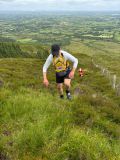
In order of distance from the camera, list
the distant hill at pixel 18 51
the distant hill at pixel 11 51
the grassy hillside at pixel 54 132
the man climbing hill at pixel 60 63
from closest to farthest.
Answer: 1. the grassy hillside at pixel 54 132
2. the man climbing hill at pixel 60 63
3. the distant hill at pixel 18 51
4. the distant hill at pixel 11 51

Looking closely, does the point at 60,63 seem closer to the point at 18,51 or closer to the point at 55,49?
the point at 55,49

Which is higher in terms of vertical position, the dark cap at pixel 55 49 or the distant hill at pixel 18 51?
the dark cap at pixel 55 49

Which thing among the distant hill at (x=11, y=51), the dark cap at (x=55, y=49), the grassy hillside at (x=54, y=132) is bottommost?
the distant hill at (x=11, y=51)

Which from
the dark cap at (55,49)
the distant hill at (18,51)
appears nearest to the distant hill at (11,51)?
the distant hill at (18,51)

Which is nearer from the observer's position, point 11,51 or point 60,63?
point 60,63

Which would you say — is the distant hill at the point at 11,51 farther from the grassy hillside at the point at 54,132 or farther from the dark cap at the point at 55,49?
the grassy hillside at the point at 54,132

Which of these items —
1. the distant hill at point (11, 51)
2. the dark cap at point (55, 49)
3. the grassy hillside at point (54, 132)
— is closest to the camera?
the grassy hillside at point (54, 132)

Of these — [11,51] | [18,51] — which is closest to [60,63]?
[18,51]

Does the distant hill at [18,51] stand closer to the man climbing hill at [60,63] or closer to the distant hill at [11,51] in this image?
the distant hill at [11,51]

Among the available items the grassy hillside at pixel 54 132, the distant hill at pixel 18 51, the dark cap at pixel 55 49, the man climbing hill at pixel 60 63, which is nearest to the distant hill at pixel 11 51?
the distant hill at pixel 18 51

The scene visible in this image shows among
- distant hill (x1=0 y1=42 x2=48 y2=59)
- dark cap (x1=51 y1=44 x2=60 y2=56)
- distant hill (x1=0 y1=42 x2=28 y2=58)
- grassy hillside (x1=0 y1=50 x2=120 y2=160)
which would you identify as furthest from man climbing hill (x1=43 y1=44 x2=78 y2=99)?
distant hill (x1=0 y1=42 x2=28 y2=58)

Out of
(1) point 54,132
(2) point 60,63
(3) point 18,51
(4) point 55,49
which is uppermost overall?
(4) point 55,49

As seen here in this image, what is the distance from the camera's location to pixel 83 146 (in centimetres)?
572

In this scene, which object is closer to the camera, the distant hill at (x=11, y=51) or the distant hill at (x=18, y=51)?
the distant hill at (x=18, y=51)
